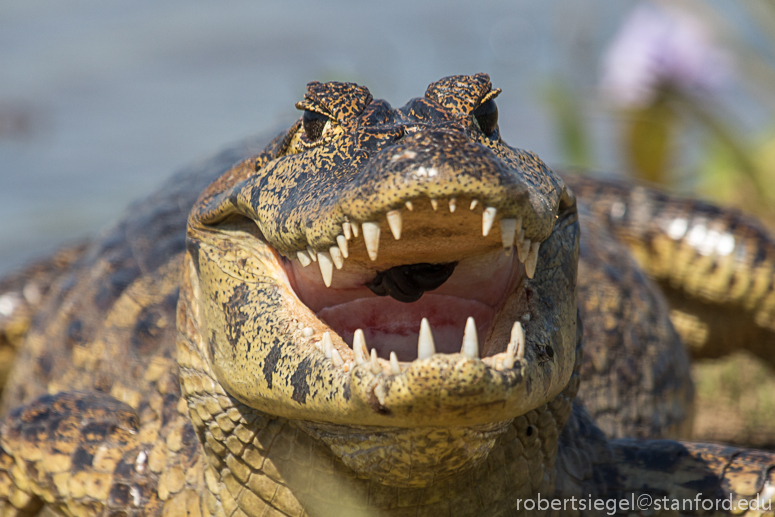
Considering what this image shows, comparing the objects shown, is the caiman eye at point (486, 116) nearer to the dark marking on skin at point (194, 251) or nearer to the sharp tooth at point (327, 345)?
the sharp tooth at point (327, 345)

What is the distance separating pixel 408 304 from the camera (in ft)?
7.29

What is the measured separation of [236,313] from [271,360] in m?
0.21

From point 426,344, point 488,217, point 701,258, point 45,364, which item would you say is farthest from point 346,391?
point 701,258

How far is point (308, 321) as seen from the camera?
2107mm

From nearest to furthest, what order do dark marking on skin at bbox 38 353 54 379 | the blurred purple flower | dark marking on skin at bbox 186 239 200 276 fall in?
1. dark marking on skin at bbox 186 239 200 276
2. dark marking on skin at bbox 38 353 54 379
3. the blurred purple flower

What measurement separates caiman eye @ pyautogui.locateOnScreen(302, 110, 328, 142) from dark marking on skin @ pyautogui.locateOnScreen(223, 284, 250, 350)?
0.42m

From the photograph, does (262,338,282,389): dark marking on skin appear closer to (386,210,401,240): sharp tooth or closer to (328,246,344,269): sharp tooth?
(328,246,344,269): sharp tooth

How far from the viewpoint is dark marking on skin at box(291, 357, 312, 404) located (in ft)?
6.45

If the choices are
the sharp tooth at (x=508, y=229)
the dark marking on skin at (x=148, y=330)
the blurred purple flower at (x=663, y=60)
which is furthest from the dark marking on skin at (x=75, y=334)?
the blurred purple flower at (x=663, y=60)

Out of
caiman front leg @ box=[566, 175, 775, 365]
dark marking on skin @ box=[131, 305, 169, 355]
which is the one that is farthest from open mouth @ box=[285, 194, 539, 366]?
caiman front leg @ box=[566, 175, 775, 365]

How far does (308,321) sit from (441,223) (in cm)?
43

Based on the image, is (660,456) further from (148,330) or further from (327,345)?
(148,330)

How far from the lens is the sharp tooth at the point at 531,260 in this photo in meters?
1.98

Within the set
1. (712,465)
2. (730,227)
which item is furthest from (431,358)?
(730,227)
